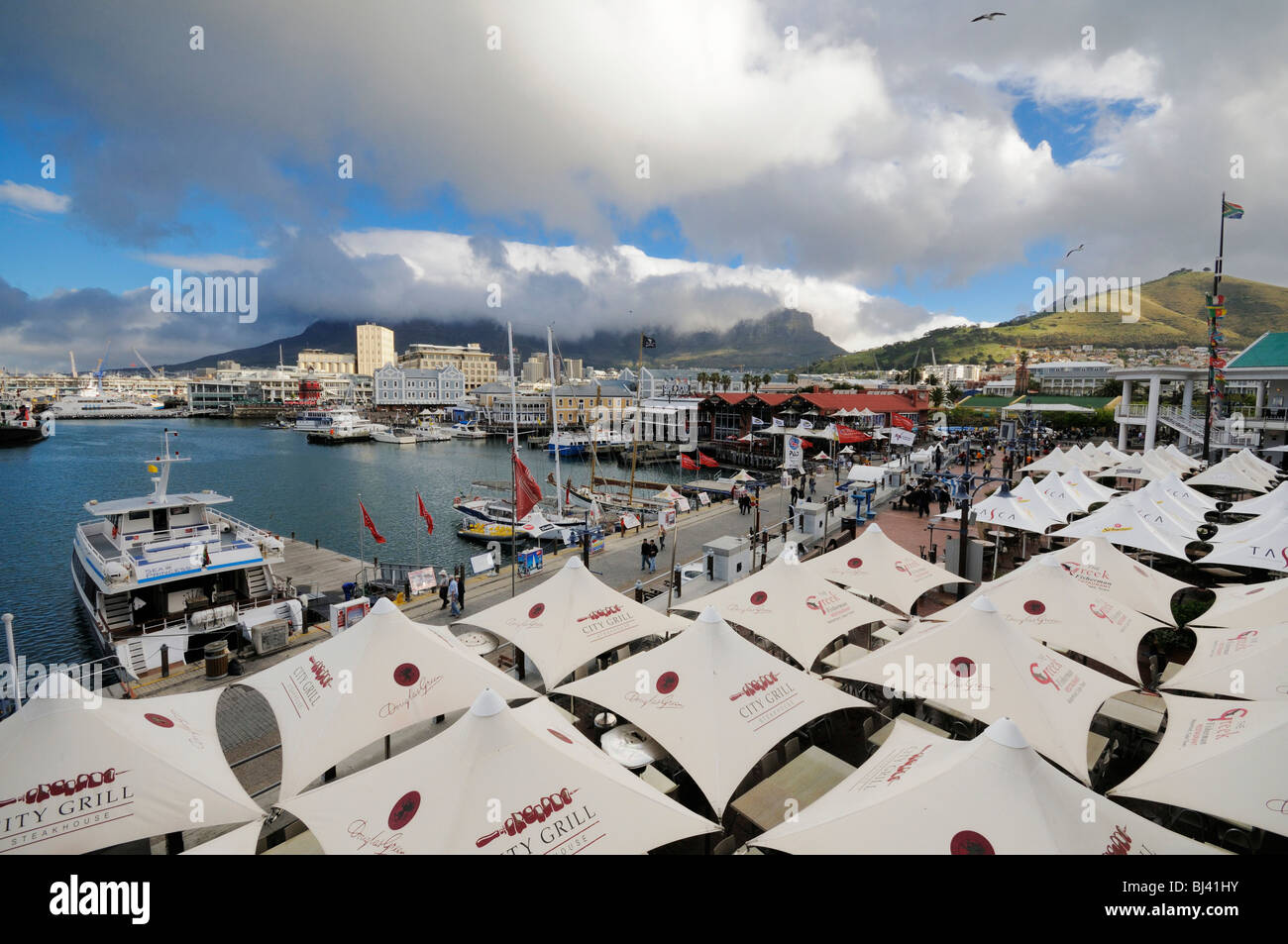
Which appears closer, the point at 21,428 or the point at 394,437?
the point at 21,428

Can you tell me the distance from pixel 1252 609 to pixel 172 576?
23769mm

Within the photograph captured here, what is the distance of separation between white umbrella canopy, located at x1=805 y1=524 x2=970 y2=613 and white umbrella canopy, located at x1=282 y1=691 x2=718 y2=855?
7.81 meters

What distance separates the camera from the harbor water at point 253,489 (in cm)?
2167

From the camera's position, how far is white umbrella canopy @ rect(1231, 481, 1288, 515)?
15.8 m

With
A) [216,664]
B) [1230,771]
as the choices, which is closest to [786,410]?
[216,664]

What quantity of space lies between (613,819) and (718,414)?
58.7 meters

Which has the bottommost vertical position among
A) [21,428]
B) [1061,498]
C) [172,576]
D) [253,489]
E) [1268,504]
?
[253,489]

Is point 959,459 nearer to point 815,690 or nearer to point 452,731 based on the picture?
point 815,690

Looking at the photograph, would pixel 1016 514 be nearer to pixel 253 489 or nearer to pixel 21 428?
pixel 253 489

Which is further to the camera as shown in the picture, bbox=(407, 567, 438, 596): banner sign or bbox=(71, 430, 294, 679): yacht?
bbox=(407, 567, 438, 596): banner sign

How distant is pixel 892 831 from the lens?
486 cm

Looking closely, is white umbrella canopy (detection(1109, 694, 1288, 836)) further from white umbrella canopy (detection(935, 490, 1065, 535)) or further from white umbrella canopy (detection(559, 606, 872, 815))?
white umbrella canopy (detection(935, 490, 1065, 535))

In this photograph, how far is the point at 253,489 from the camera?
149 ft

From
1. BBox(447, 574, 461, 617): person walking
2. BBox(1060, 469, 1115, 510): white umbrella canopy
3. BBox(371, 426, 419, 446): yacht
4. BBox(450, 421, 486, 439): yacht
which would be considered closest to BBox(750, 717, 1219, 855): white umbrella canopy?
BBox(447, 574, 461, 617): person walking
